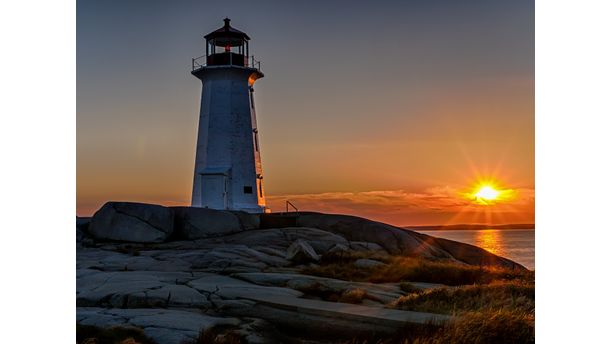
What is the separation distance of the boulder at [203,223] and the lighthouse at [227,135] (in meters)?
3.30

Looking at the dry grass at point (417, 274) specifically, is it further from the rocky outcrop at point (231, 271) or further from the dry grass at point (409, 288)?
the dry grass at point (409, 288)

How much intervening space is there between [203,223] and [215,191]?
4.10m

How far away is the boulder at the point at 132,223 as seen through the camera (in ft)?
71.1

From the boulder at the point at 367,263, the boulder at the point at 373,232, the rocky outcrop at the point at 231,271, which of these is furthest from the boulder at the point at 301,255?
the boulder at the point at 373,232

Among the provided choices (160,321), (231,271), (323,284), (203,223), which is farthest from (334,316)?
(203,223)

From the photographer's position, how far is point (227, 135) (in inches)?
1075

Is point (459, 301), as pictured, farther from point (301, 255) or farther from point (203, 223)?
point (203, 223)

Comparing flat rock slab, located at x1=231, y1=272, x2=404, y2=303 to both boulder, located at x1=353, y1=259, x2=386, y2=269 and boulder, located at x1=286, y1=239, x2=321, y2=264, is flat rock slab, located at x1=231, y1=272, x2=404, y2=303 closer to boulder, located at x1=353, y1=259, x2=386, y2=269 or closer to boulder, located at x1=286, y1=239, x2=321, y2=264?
boulder, located at x1=353, y1=259, x2=386, y2=269

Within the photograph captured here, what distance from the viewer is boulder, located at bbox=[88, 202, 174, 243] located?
21656 mm
